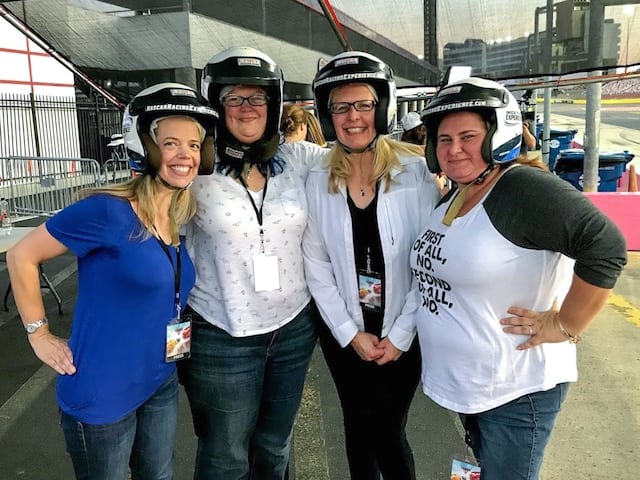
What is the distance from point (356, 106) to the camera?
221cm

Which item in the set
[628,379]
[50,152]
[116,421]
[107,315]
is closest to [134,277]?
[107,315]

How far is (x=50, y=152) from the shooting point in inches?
599

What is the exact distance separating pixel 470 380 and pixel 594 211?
2.19 ft

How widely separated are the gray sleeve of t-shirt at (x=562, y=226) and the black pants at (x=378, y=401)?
84 cm

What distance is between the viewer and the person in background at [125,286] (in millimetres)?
1837

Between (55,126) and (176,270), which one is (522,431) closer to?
(176,270)

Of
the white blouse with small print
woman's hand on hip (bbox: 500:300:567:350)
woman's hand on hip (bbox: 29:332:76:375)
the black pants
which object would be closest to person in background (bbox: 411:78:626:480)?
woman's hand on hip (bbox: 500:300:567:350)

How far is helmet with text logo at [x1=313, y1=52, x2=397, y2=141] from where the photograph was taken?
84.4 inches

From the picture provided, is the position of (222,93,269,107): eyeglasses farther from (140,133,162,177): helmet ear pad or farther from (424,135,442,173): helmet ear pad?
(424,135,442,173): helmet ear pad

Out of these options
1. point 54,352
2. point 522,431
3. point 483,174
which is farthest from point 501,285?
point 54,352

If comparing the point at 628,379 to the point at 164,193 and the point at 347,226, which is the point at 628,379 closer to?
the point at 347,226

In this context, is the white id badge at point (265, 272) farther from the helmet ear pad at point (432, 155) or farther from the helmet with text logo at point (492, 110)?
the helmet with text logo at point (492, 110)

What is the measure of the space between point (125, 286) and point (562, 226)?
1.35 metres

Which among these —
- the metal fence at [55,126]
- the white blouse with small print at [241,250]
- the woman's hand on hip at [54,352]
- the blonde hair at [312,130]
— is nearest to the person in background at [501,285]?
the white blouse with small print at [241,250]
